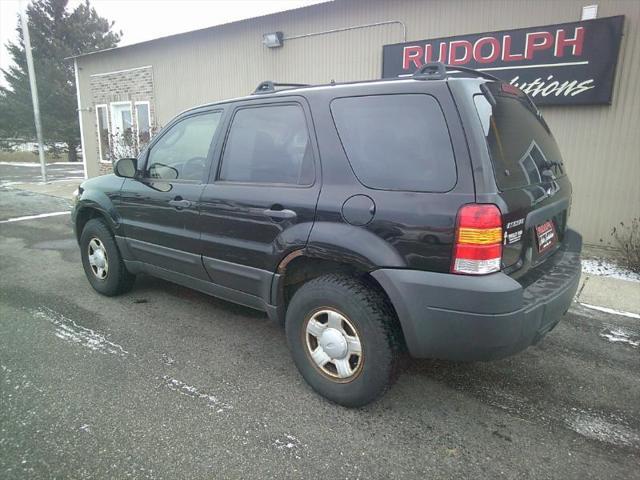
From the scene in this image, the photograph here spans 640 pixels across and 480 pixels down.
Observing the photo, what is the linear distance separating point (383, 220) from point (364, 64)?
637cm

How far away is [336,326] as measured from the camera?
252 centimetres

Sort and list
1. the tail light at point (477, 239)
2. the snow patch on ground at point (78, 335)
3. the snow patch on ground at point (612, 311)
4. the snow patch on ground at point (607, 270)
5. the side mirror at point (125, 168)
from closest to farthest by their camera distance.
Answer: the tail light at point (477, 239) < the snow patch on ground at point (78, 335) < the side mirror at point (125, 168) < the snow patch on ground at point (612, 311) < the snow patch on ground at point (607, 270)

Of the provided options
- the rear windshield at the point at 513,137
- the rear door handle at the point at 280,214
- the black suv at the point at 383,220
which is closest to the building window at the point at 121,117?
the black suv at the point at 383,220

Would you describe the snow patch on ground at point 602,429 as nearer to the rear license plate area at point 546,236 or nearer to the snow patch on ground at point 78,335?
the rear license plate area at point 546,236

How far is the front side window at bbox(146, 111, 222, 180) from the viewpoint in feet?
10.9

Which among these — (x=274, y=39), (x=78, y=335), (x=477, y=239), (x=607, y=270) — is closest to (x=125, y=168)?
(x=78, y=335)

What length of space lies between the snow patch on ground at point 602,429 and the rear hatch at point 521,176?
926 mm

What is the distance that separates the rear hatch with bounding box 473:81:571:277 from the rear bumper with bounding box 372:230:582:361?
0.18m

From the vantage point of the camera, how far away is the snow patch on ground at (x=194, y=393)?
8.44 feet

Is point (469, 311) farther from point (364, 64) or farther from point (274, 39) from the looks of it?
point (274, 39)

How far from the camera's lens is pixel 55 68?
1010 inches

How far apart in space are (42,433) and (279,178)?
1.95m

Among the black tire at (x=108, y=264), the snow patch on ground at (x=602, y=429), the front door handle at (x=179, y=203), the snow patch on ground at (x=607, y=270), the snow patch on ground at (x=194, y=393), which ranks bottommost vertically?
the snow patch on ground at (x=602, y=429)

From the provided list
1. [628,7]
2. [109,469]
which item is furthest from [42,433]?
[628,7]
